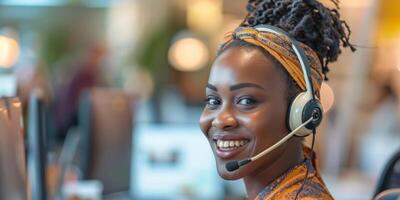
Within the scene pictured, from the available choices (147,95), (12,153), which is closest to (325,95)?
(12,153)

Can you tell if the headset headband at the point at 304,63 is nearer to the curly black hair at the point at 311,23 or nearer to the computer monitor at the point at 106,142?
the curly black hair at the point at 311,23

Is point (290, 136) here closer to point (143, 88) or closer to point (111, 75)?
point (143, 88)

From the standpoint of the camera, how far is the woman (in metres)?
0.89

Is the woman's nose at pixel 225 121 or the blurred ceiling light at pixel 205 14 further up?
the woman's nose at pixel 225 121

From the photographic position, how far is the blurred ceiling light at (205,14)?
803 centimetres

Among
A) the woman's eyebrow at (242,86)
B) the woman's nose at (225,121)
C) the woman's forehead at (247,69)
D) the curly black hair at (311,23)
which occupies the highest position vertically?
the curly black hair at (311,23)

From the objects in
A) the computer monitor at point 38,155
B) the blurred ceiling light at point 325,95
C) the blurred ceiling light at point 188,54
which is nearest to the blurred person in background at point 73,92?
the blurred ceiling light at point 188,54

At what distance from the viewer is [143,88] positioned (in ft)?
22.4

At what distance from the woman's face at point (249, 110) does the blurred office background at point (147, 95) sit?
30 centimetres

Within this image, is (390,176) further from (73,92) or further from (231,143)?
(73,92)

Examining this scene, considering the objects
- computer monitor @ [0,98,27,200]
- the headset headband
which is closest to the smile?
the headset headband

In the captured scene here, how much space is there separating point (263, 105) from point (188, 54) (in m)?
6.30

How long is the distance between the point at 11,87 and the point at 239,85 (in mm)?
1174

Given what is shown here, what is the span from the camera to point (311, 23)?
965 millimetres
